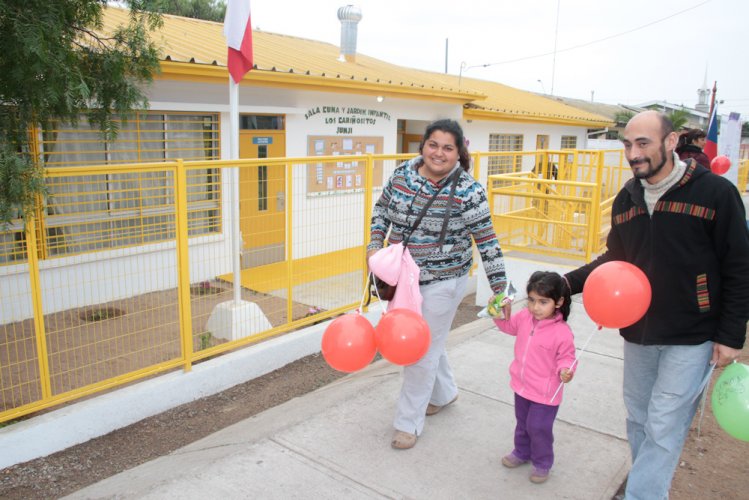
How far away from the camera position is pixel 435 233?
3.42 meters

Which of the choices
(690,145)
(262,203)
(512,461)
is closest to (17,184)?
(512,461)

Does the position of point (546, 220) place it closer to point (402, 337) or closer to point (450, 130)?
point (450, 130)

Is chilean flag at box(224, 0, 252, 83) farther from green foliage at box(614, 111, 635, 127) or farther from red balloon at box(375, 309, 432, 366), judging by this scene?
green foliage at box(614, 111, 635, 127)

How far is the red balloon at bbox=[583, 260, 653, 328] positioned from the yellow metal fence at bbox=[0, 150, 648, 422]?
110 inches

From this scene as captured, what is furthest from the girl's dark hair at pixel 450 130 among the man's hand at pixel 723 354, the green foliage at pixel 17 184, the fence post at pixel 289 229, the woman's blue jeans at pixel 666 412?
the green foliage at pixel 17 184

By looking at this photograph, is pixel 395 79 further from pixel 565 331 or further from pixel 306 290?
pixel 565 331

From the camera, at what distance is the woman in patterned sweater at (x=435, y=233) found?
11.1 feet

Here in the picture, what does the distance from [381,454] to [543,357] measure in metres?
1.12

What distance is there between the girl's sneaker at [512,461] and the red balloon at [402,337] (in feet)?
2.88

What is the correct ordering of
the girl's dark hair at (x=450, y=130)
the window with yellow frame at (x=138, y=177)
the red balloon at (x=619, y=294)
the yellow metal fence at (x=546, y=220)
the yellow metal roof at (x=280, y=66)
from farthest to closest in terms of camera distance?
1. the yellow metal fence at (x=546, y=220)
2. the yellow metal roof at (x=280, y=66)
3. the window with yellow frame at (x=138, y=177)
4. the girl's dark hair at (x=450, y=130)
5. the red balloon at (x=619, y=294)

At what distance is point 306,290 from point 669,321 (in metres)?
3.90

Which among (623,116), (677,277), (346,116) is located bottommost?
(677,277)

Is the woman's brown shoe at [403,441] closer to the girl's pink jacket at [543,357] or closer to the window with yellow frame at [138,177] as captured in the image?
the girl's pink jacket at [543,357]

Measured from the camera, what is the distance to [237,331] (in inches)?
209
